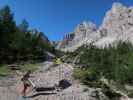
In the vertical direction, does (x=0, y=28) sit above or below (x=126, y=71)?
above

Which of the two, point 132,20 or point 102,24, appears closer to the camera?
point 132,20

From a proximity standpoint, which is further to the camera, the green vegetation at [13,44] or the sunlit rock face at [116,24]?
the sunlit rock face at [116,24]

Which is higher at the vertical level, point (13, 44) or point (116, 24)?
point (116, 24)

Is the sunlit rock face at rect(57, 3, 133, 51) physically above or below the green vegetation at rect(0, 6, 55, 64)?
above

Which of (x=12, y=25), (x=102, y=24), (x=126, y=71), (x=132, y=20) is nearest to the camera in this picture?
(x=126, y=71)

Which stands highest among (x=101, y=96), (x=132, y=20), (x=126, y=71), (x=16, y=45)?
(x=132, y=20)

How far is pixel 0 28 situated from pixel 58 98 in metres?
42.0

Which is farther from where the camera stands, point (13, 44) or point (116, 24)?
point (116, 24)

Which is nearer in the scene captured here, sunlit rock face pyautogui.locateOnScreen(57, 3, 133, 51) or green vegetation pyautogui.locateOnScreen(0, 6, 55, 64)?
green vegetation pyautogui.locateOnScreen(0, 6, 55, 64)

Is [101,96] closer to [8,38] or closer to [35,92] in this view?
[35,92]

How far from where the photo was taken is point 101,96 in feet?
85.4

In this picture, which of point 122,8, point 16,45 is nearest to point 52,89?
point 16,45

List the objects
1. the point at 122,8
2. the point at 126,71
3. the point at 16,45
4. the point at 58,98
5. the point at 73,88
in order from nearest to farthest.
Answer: the point at 58,98
the point at 73,88
the point at 126,71
the point at 16,45
the point at 122,8

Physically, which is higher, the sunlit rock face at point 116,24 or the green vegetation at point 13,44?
the sunlit rock face at point 116,24
